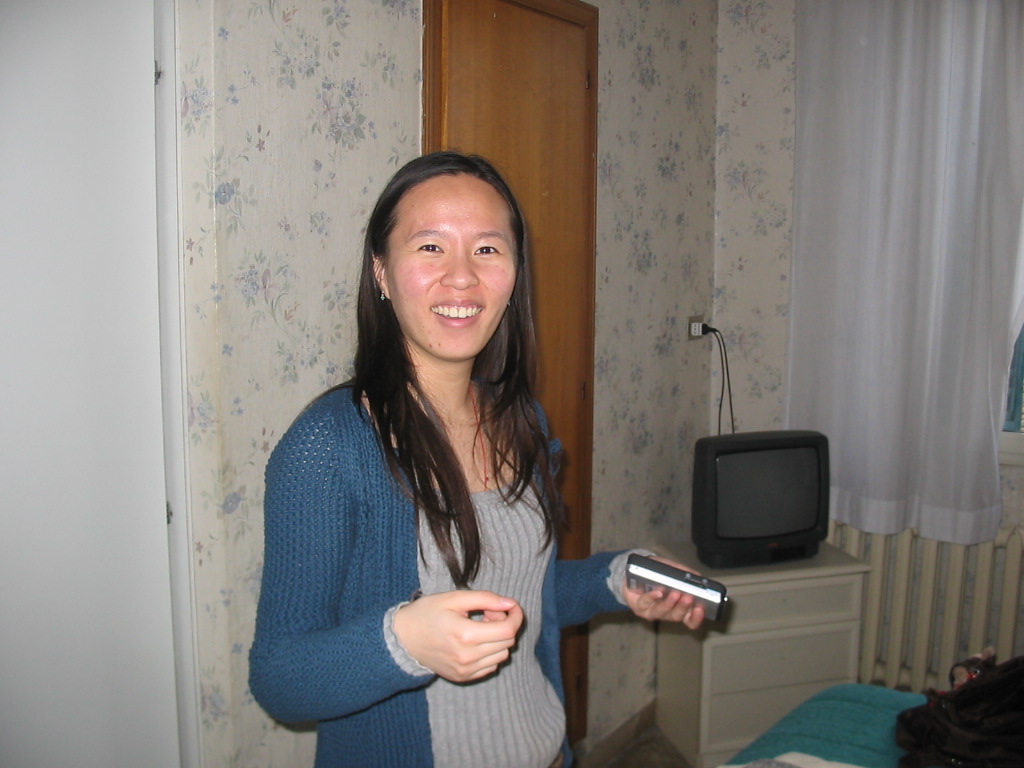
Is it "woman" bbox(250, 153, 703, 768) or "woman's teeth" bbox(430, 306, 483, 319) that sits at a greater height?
"woman's teeth" bbox(430, 306, 483, 319)

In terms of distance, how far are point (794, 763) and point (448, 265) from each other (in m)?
1.15

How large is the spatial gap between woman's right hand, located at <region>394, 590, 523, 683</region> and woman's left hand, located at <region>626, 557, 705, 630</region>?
13.7 inches

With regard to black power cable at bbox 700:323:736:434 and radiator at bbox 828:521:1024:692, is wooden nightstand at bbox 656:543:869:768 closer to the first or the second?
radiator at bbox 828:521:1024:692

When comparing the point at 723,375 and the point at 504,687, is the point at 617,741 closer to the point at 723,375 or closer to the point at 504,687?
the point at 723,375

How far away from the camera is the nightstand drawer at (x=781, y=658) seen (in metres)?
2.24

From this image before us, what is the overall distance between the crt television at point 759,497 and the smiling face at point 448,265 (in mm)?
1479

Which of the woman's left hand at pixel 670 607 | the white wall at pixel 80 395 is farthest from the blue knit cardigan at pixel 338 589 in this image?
the white wall at pixel 80 395

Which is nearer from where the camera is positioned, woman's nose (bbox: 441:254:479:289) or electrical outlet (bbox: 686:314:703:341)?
woman's nose (bbox: 441:254:479:289)

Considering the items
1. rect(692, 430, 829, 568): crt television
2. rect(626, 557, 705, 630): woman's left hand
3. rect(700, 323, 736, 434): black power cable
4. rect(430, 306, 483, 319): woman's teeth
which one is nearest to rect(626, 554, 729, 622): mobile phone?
rect(626, 557, 705, 630): woman's left hand

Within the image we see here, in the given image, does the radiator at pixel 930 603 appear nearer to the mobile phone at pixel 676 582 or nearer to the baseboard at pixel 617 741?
the baseboard at pixel 617 741

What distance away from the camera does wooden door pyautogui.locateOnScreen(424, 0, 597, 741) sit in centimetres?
167

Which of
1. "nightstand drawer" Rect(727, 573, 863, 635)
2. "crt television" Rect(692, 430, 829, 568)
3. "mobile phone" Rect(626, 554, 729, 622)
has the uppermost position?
"mobile phone" Rect(626, 554, 729, 622)

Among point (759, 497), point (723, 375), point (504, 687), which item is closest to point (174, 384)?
point (504, 687)

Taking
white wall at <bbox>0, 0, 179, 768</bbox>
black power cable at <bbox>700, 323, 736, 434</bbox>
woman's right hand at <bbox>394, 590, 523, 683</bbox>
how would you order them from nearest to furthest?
1. woman's right hand at <bbox>394, 590, 523, 683</bbox>
2. white wall at <bbox>0, 0, 179, 768</bbox>
3. black power cable at <bbox>700, 323, 736, 434</bbox>
